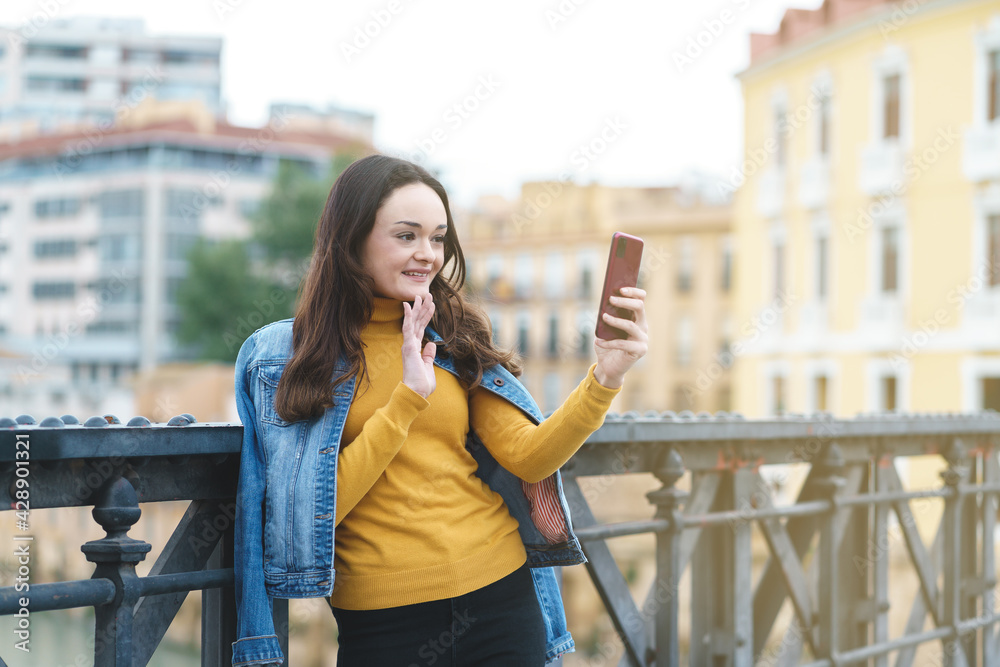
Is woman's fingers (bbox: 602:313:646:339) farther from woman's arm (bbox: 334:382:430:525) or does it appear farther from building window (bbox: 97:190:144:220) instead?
building window (bbox: 97:190:144:220)

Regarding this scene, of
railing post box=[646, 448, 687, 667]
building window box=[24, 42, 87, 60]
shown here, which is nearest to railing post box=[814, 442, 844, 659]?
railing post box=[646, 448, 687, 667]

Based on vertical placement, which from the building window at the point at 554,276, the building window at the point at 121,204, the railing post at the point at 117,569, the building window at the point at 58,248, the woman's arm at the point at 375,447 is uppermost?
the building window at the point at 121,204

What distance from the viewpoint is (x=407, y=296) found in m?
2.26

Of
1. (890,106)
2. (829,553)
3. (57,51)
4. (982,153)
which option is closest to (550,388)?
(890,106)

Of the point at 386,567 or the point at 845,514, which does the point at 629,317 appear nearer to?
the point at 386,567

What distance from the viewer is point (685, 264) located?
4219cm

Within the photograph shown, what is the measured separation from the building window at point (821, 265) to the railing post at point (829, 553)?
65.3 ft

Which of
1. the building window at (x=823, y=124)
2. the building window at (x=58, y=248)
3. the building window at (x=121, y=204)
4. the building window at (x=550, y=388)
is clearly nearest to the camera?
the building window at (x=823, y=124)

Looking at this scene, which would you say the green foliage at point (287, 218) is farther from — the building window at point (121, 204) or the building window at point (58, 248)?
the building window at point (58, 248)

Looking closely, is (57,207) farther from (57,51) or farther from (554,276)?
(554,276)

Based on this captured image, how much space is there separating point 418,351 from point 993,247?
19302 mm

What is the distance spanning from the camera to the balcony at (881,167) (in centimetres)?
2088

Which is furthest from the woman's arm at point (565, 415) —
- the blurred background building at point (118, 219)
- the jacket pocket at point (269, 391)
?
the blurred background building at point (118, 219)

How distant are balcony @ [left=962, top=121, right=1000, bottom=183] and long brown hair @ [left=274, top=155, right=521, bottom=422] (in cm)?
1898
